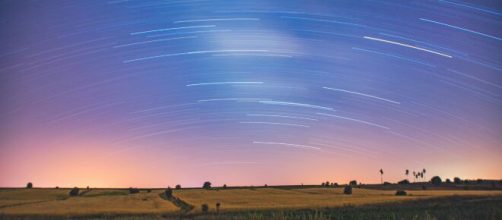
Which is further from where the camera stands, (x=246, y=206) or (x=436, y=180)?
(x=436, y=180)

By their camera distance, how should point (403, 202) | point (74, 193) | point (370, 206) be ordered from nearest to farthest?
point (370, 206)
point (403, 202)
point (74, 193)

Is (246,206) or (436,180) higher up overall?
(436,180)

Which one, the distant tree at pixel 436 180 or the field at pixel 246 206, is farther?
the distant tree at pixel 436 180

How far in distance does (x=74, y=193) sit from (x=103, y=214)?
55.1m

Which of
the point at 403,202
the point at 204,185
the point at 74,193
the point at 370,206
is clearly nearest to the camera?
the point at 370,206

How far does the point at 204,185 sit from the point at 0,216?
9701 cm

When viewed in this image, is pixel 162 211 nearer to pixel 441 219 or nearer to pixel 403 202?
pixel 403 202

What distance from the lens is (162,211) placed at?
49656 mm

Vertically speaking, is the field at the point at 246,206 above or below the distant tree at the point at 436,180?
below

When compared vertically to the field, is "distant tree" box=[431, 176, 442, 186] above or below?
above

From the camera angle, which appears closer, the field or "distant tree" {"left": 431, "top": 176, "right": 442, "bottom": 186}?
the field

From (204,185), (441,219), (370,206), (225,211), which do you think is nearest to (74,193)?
(204,185)

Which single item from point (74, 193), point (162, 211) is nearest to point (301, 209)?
point (162, 211)

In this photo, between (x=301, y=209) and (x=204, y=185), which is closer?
(x=301, y=209)
